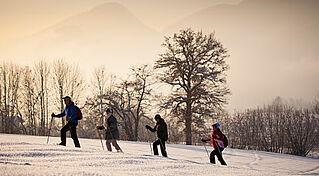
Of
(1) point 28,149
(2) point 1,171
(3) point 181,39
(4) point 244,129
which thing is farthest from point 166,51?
(2) point 1,171

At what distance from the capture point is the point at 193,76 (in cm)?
2623

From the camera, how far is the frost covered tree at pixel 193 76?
25.8 meters

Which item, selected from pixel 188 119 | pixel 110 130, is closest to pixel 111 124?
pixel 110 130

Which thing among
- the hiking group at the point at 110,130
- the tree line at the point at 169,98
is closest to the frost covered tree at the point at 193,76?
the tree line at the point at 169,98

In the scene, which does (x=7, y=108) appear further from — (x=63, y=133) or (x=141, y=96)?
(x=63, y=133)

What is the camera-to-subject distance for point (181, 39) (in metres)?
27.6

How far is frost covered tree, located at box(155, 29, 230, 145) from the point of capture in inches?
1016

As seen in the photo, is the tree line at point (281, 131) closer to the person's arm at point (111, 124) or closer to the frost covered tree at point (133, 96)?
the frost covered tree at point (133, 96)

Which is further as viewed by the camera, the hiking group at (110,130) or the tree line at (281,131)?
the tree line at (281,131)

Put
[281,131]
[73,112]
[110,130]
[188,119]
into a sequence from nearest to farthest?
1. [73,112]
2. [110,130]
3. [188,119]
4. [281,131]

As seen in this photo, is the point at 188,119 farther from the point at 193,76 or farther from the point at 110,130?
the point at 110,130

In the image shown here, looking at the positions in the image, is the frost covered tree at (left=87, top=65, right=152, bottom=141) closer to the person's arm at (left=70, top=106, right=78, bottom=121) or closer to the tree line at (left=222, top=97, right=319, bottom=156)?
the tree line at (left=222, top=97, right=319, bottom=156)

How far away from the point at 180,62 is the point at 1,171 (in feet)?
73.2

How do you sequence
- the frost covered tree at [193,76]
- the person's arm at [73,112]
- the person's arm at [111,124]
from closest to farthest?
the person's arm at [73,112], the person's arm at [111,124], the frost covered tree at [193,76]
